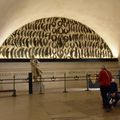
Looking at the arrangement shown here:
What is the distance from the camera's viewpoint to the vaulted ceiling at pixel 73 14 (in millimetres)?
17203

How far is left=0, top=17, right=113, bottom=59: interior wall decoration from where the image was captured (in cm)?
1967

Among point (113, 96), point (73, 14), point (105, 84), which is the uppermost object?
point (73, 14)

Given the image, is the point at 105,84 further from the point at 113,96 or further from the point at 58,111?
the point at 58,111

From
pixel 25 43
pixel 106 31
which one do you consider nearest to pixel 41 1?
pixel 25 43

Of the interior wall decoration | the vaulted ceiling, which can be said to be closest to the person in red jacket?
the vaulted ceiling

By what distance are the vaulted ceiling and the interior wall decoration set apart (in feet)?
1.20

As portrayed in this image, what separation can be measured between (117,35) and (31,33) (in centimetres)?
522

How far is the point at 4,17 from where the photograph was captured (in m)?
16.4

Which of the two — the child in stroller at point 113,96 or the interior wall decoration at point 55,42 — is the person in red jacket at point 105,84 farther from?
the interior wall decoration at point 55,42

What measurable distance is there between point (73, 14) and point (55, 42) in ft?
6.75

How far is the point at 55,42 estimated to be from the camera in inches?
813

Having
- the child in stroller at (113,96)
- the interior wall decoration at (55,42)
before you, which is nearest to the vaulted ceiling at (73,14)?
the interior wall decoration at (55,42)

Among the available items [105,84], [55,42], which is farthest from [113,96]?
[55,42]

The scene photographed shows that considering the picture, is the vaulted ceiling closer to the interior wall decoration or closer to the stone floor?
the interior wall decoration
